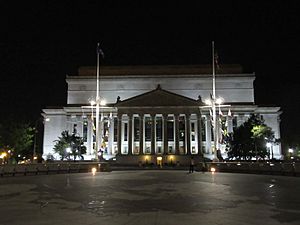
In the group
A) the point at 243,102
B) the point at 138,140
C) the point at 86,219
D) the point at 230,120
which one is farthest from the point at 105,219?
the point at 243,102

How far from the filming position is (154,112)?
7856 centimetres

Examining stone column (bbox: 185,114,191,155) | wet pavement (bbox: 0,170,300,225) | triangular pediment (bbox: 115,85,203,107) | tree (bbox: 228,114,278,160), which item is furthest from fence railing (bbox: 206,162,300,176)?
triangular pediment (bbox: 115,85,203,107)

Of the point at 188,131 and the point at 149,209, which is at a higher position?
the point at 188,131

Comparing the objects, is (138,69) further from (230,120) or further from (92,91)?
(230,120)

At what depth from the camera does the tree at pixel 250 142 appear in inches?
2712

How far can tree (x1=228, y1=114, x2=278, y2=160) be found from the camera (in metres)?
68.9

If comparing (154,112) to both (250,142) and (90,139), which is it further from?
(250,142)

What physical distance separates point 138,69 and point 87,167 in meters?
55.3

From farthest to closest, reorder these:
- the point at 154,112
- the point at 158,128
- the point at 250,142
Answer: the point at 158,128
the point at 154,112
the point at 250,142

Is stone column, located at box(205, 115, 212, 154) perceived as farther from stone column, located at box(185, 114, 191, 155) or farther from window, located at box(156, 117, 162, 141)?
window, located at box(156, 117, 162, 141)

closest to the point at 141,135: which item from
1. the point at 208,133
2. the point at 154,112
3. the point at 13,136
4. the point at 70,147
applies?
the point at 154,112

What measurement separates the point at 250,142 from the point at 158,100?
2375 centimetres

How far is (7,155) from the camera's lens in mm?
70625

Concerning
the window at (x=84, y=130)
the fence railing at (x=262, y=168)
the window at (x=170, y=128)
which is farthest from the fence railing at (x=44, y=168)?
the window at (x=84, y=130)
